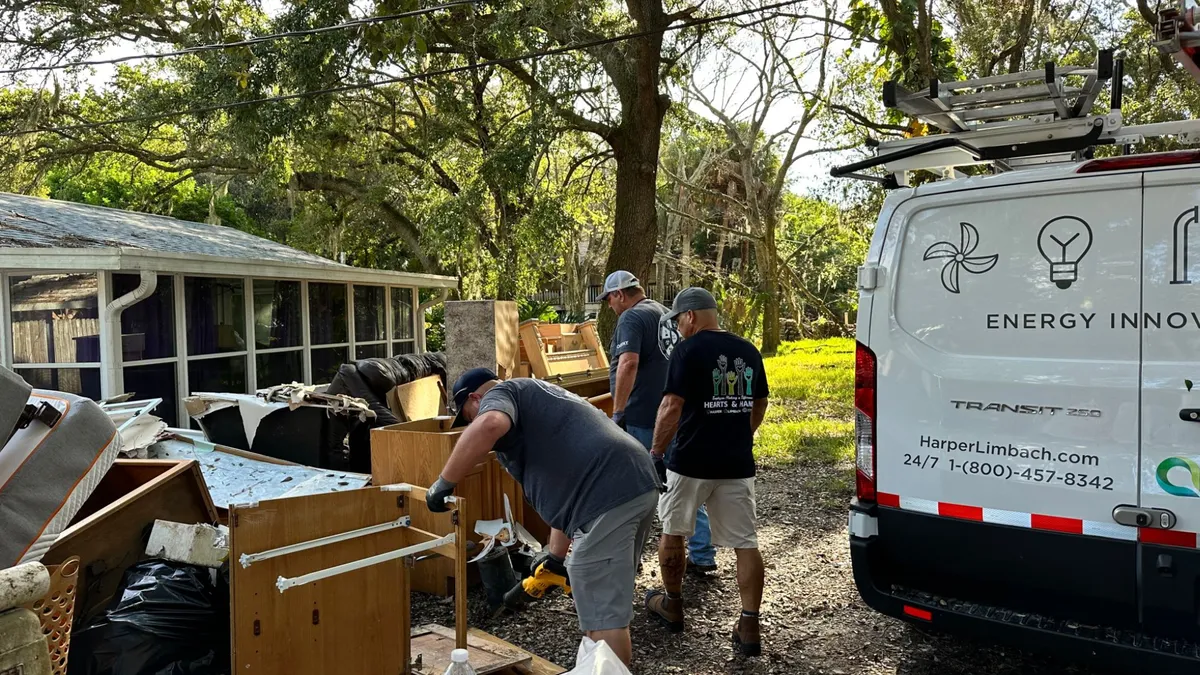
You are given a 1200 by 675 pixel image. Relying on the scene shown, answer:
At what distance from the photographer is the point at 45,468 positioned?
3.16 meters

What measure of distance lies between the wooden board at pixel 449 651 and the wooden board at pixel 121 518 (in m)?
1.45

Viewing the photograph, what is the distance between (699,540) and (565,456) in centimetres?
243

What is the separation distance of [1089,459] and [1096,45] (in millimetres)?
19076

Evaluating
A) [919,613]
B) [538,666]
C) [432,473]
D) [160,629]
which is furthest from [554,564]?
[160,629]

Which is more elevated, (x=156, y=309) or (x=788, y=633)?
(x=156, y=309)

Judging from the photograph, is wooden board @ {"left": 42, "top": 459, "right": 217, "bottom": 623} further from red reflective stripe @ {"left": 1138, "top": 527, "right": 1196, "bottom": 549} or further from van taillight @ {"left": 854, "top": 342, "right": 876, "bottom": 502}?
red reflective stripe @ {"left": 1138, "top": 527, "right": 1196, "bottom": 549}

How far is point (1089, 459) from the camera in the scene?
301 cm

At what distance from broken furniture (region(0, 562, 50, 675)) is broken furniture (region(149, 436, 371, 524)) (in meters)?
3.13

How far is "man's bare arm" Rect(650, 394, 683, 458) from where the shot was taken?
441 cm

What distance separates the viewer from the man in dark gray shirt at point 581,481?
3.32 meters

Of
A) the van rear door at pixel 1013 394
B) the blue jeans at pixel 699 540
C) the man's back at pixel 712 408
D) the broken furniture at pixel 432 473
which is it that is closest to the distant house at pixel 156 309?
the broken furniture at pixel 432 473

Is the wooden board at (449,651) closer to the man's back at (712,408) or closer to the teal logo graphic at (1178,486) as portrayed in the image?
the man's back at (712,408)

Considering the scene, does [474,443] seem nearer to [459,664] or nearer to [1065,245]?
[459,664]

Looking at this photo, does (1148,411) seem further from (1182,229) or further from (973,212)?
(973,212)
